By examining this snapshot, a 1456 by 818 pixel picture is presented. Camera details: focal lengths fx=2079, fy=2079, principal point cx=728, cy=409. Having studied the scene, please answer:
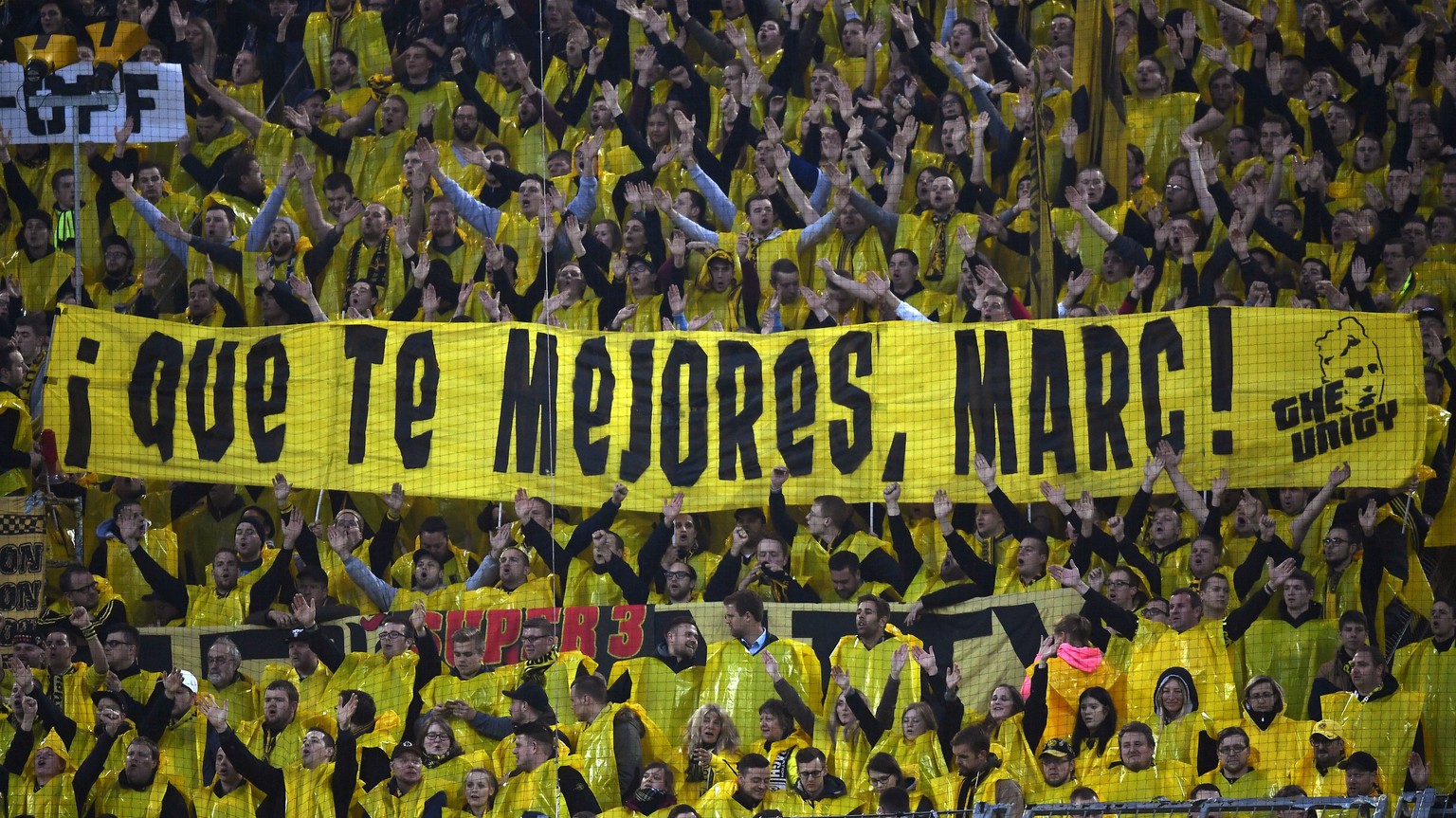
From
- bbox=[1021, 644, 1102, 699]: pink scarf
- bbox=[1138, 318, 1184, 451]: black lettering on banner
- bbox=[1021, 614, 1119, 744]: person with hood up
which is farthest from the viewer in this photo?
bbox=[1138, 318, 1184, 451]: black lettering on banner

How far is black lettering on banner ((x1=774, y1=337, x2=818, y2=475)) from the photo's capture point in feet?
24.2

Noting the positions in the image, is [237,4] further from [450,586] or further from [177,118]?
[450,586]

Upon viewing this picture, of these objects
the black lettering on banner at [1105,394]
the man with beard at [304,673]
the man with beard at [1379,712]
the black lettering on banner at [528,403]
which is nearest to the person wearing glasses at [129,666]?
the man with beard at [304,673]

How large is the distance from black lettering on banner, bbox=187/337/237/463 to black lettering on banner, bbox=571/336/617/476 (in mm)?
1278

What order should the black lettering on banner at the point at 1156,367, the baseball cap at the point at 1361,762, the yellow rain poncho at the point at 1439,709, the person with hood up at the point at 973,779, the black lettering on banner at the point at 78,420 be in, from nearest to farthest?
the baseball cap at the point at 1361,762 < the person with hood up at the point at 973,779 < the yellow rain poncho at the point at 1439,709 < the black lettering on banner at the point at 1156,367 < the black lettering on banner at the point at 78,420

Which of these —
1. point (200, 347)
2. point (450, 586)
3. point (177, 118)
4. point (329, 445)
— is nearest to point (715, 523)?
point (450, 586)

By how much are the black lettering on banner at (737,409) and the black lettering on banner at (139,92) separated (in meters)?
2.43

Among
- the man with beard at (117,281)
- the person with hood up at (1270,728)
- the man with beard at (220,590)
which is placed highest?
the man with beard at (117,281)

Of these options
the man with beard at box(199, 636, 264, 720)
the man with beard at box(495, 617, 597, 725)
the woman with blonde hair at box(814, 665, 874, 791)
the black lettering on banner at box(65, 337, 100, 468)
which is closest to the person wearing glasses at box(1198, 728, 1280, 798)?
the woman with blonde hair at box(814, 665, 874, 791)

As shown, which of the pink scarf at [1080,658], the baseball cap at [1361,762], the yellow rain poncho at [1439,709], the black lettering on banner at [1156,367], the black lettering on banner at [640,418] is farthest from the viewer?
A: the black lettering on banner at [640,418]

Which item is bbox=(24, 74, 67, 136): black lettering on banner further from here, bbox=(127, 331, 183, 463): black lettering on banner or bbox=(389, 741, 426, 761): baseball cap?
bbox=(389, 741, 426, 761): baseball cap

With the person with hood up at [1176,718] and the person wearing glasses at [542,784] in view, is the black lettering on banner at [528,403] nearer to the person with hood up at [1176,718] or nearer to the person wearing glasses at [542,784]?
the person wearing glasses at [542,784]

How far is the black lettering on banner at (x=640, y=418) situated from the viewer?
748cm

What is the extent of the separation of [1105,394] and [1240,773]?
1.51m
